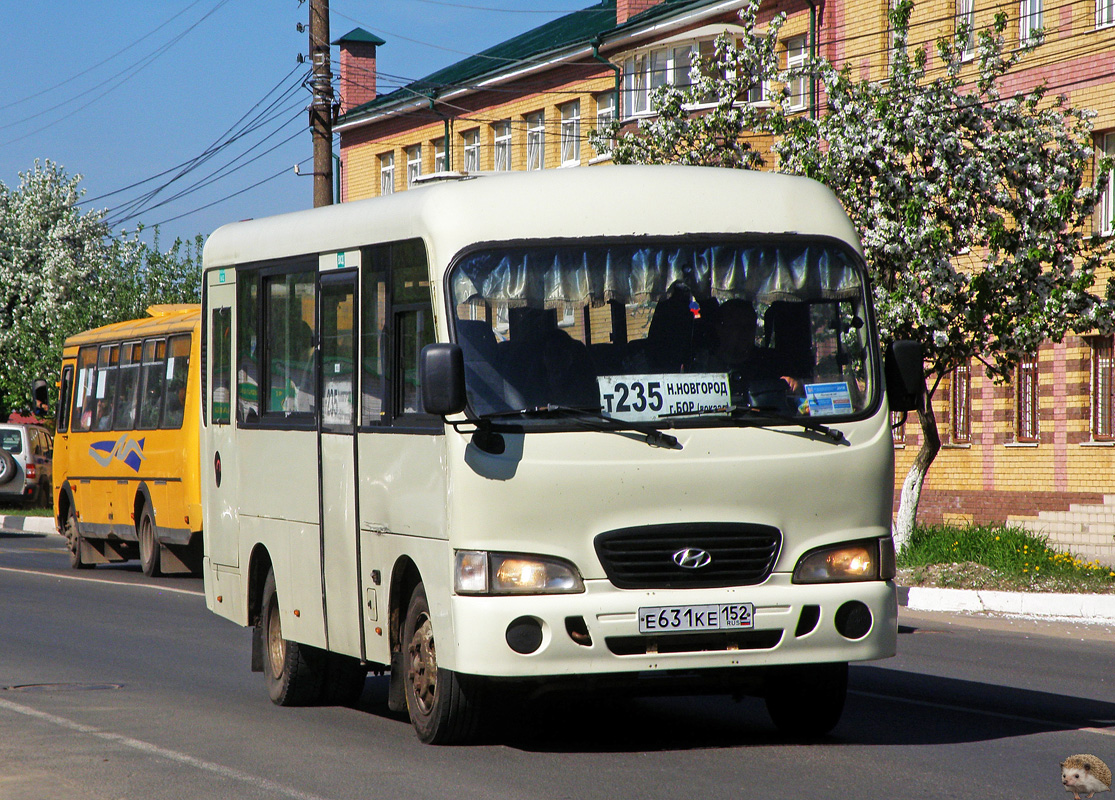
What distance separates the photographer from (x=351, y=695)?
10.6m

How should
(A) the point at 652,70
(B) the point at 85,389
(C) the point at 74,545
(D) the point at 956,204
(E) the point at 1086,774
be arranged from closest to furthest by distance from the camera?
(E) the point at 1086,774, (D) the point at 956,204, (C) the point at 74,545, (B) the point at 85,389, (A) the point at 652,70

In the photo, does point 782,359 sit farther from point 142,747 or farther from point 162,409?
point 162,409

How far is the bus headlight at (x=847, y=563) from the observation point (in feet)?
27.2

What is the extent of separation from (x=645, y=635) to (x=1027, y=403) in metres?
24.0

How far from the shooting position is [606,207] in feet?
28.4

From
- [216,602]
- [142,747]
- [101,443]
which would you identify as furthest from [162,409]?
[142,747]

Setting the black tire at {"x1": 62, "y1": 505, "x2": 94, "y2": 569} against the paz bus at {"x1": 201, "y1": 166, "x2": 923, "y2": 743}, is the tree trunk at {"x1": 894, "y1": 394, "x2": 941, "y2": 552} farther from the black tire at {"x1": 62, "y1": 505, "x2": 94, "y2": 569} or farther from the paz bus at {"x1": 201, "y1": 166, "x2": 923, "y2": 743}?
the paz bus at {"x1": 201, "y1": 166, "x2": 923, "y2": 743}

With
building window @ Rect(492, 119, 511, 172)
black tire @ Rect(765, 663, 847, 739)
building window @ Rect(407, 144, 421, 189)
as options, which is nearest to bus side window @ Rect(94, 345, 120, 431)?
black tire @ Rect(765, 663, 847, 739)

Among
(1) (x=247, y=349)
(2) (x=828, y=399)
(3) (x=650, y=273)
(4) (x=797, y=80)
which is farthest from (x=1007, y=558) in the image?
(4) (x=797, y=80)

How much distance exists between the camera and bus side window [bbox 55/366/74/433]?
26.1m

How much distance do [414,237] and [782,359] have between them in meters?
1.80

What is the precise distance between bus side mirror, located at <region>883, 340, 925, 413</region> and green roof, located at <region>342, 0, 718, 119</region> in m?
31.9

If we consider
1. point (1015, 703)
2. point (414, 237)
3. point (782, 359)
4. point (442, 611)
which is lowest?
point (1015, 703)

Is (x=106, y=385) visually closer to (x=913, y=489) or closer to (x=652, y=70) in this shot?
(x=913, y=489)
